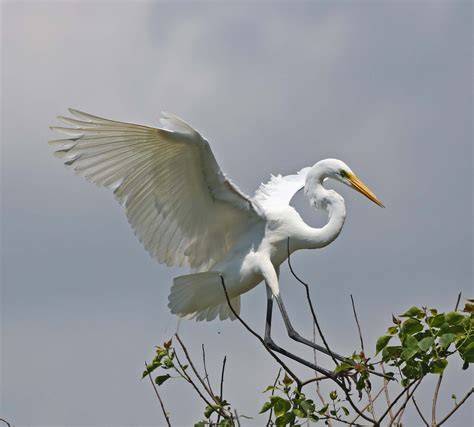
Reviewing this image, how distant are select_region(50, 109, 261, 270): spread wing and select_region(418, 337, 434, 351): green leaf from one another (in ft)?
9.27

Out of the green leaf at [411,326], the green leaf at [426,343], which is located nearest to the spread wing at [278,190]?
the green leaf at [411,326]

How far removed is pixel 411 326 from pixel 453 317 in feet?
0.63

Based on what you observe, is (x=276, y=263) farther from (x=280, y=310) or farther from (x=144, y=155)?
(x=144, y=155)

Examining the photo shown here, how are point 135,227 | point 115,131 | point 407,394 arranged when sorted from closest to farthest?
point 407,394
point 115,131
point 135,227

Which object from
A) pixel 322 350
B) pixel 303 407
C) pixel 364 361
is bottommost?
pixel 303 407

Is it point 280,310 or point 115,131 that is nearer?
point 115,131

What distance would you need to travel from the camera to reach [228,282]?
7145 mm

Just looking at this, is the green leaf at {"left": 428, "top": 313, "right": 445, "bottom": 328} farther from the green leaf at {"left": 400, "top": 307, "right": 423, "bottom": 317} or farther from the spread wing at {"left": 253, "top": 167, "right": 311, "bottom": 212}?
the spread wing at {"left": 253, "top": 167, "right": 311, "bottom": 212}

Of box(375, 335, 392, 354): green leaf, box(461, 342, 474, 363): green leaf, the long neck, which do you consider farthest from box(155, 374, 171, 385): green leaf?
the long neck

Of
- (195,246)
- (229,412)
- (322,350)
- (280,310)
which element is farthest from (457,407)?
(195,246)

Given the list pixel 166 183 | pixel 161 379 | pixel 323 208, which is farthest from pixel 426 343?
pixel 323 208

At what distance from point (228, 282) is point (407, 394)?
9.73 feet

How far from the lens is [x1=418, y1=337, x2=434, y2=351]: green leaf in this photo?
3.95m

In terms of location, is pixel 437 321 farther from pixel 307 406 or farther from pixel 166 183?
pixel 166 183
